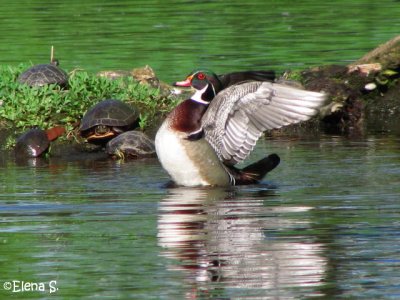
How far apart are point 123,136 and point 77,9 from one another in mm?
14923

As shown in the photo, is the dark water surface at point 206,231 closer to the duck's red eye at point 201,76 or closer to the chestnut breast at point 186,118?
the chestnut breast at point 186,118

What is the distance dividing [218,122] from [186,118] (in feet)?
0.94

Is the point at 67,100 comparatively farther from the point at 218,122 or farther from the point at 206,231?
the point at 206,231

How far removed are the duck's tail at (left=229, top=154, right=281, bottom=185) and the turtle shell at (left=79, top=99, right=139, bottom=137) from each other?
8.72 ft

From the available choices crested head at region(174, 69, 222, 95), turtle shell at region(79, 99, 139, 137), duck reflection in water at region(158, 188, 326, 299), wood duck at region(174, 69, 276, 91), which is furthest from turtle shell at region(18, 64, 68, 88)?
duck reflection in water at region(158, 188, 326, 299)

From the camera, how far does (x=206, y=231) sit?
9.51m

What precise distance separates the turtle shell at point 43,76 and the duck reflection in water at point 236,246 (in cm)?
455

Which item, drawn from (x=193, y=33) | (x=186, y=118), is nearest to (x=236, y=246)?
(x=186, y=118)

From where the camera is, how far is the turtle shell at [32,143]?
1382 cm

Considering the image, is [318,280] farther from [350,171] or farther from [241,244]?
[350,171]

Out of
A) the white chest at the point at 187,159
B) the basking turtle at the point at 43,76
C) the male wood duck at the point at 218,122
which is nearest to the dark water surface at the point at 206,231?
the white chest at the point at 187,159

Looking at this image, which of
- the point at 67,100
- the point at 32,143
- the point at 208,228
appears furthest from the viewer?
the point at 67,100

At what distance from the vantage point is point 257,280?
7.78 metres

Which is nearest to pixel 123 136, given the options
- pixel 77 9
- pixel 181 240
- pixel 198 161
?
pixel 198 161
